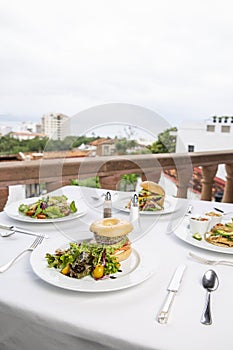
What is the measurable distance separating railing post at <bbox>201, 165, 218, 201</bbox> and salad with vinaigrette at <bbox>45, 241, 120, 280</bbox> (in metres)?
2.11

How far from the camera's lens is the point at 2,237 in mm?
1053

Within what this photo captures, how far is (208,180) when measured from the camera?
2.82 meters

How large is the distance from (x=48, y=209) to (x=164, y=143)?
1.65 feet

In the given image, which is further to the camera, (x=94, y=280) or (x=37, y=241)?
(x=37, y=241)

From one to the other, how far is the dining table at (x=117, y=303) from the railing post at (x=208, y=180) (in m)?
1.87

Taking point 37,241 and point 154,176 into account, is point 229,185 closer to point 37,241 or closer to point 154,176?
point 154,176

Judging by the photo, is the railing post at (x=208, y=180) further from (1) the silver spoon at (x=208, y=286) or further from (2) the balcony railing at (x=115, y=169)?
(1) the silver spoon at (x=208, y=286)

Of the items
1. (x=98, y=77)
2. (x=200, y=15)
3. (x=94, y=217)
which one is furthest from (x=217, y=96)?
(x=94, y=217)

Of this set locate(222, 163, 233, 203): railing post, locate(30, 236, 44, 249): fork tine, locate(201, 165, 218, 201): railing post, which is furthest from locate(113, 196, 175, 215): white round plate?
locate(222, 163, 233, 203): railing post

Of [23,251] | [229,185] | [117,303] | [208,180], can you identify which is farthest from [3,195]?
[229,185]

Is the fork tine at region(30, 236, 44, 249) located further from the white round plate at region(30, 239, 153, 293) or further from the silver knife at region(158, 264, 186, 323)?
the silver knife at region(158, 264, 186, 323)

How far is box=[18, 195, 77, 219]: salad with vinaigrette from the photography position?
1.24 metres

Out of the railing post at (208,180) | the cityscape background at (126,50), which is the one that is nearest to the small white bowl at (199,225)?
the railing post at (208,180)

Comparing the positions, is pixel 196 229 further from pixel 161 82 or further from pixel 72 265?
pixel 161 82
